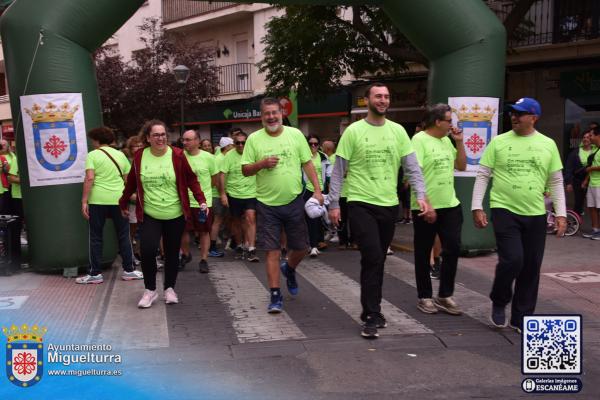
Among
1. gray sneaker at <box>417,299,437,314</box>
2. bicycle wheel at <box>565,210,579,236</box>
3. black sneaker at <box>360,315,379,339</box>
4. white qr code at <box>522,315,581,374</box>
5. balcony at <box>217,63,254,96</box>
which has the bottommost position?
bicycle wheel at <box>565,210,579,236</box>

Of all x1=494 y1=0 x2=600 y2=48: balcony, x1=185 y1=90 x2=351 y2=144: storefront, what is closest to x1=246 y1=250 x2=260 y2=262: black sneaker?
x1=494 y1=0 x2=600 y2=48: balcony

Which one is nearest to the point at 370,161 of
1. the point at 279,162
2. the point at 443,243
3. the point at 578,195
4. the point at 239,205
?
the point at 279,162

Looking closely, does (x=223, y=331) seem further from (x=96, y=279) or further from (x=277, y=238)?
(x=96, y=279)

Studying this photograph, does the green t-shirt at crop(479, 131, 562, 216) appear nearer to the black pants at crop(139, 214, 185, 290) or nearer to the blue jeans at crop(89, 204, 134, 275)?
the black pants at crop(139, 214, 185, 290)

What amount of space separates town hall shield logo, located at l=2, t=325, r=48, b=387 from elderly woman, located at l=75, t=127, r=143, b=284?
3.66m

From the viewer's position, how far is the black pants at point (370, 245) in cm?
556

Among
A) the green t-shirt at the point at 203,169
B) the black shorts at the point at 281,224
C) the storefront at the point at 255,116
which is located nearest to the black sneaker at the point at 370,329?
the black shorts at the point at 281,224

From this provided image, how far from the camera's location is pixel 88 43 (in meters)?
8.48

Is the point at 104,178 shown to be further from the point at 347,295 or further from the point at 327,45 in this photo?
the point at 327,45

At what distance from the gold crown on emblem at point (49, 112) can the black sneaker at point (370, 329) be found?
15.2ft

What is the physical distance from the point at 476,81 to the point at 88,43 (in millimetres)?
4839

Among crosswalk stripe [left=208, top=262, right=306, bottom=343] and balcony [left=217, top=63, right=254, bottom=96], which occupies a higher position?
balcony [left=217, top=63, right=254, bottom=96]

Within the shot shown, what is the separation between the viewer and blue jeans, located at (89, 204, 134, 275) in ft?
26.2

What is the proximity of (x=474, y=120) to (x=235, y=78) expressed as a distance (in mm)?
19632
